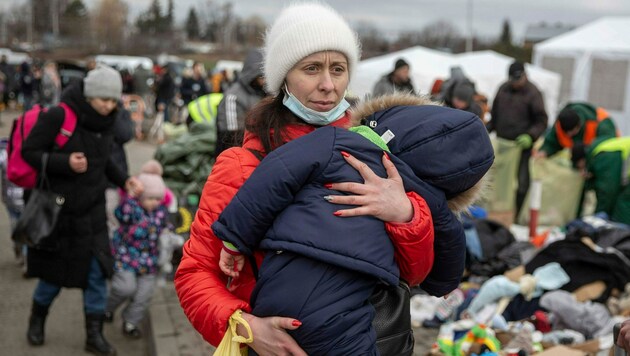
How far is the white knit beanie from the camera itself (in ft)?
6.31

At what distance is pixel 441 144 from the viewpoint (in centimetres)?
181

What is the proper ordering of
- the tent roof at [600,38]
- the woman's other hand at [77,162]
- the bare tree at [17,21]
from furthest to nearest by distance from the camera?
1. the bare tree at [17,21]
2. the tent roof at [600,38]
3. the woman's other hand at [77,162]

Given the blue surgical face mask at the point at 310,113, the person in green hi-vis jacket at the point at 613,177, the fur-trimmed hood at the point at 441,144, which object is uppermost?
the blue surgical face mask at the point at 310,113

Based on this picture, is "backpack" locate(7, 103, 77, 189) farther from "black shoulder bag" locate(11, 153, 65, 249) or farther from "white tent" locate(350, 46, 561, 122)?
"white tent" locate(350, 46, 561, 122)

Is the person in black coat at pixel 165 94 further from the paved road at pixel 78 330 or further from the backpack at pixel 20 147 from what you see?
the backpack at pixel 20 147

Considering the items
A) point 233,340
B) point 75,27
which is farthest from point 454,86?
point 75,27

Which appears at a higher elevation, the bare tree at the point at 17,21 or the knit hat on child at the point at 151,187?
the bare tree at the point at 17,21

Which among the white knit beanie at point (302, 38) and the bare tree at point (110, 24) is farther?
the bare tree at point (110, 24)

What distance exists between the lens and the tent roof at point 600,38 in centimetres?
1633

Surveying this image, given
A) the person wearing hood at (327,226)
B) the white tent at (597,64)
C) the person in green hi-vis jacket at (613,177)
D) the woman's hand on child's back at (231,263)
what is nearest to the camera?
the person wearing hood at (327,226)

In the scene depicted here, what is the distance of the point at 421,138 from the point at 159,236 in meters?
3.38

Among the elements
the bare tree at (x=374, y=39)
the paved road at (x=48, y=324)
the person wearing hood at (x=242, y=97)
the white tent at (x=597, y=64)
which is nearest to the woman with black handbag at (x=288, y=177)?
the person wearing hood at (x=242, y=97)

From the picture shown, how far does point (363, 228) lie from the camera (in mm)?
1673

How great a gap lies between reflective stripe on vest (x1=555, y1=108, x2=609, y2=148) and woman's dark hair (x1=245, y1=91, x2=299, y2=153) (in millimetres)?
6370
